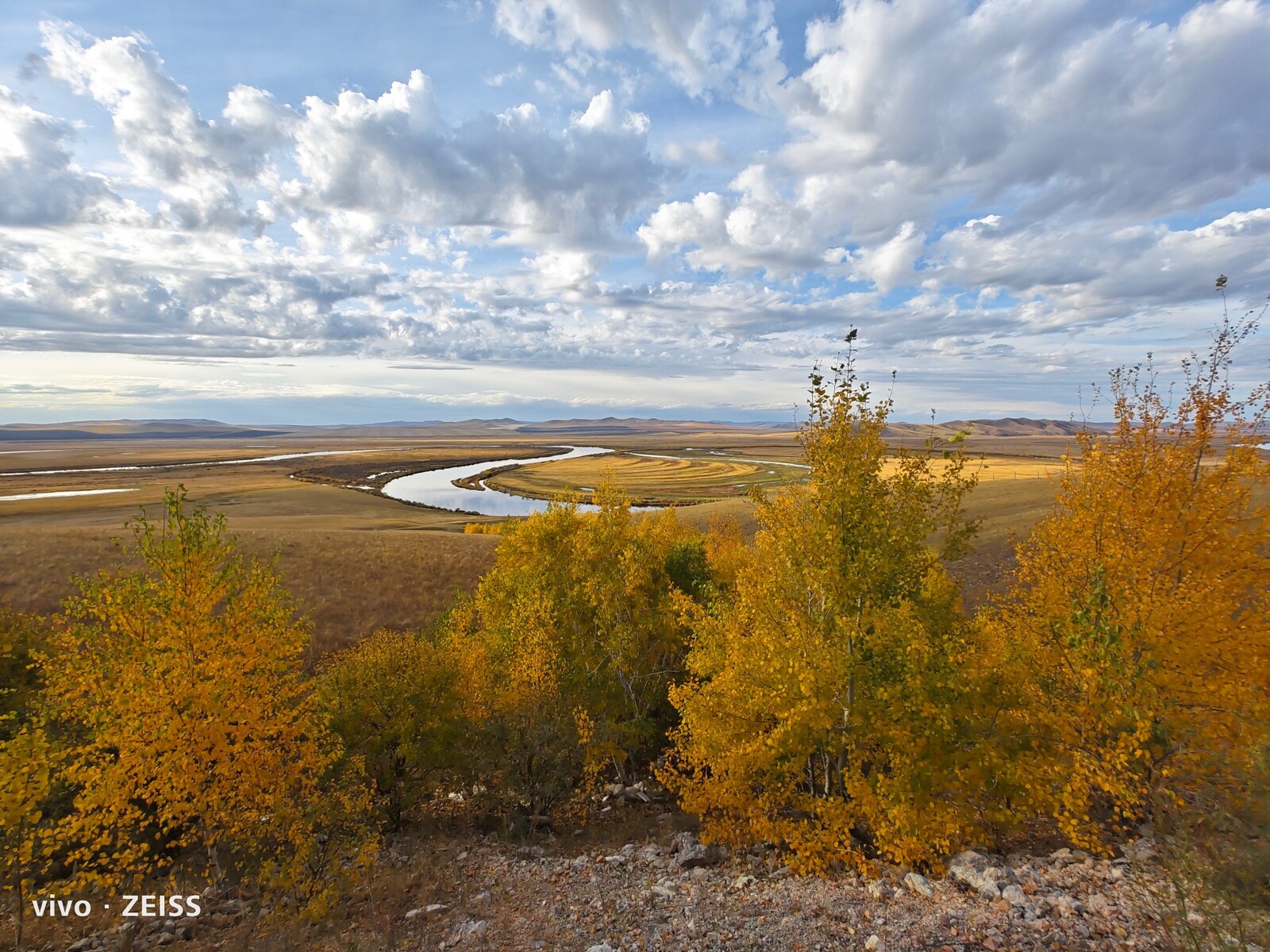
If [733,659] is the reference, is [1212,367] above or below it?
above

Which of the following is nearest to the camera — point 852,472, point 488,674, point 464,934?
point 464,934

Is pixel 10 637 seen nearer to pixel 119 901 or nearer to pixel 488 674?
pixel 119 901

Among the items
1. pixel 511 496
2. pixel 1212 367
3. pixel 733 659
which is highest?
pixel 1212 367

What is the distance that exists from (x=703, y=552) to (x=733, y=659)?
21330 millimetres

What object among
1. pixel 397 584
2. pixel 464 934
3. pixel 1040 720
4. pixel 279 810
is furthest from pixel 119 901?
pixel 397 584

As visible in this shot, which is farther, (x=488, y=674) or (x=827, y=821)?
(x=488, y=674)

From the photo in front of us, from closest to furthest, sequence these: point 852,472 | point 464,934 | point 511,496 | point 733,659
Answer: point 464,934
point 852,472
point 733,659
point 511,496

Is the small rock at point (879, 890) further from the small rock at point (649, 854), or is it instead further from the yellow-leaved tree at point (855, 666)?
the small rock at point (649, 854)

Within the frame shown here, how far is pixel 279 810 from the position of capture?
1666cm

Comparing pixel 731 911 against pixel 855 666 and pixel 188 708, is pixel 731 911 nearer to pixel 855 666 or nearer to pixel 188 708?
pixel 855 666

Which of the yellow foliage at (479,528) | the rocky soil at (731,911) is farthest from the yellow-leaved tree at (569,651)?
the yellow foliage at (479,528)

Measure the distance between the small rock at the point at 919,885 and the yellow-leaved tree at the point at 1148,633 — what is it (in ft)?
11.3

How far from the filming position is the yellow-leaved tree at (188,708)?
14.7 m

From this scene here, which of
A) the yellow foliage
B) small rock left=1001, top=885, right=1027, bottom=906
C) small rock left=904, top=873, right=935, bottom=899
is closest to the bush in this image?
small rock left=904, top=873, right=935, bottom=899
